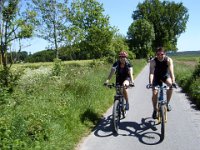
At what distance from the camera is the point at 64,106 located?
9.80 meters

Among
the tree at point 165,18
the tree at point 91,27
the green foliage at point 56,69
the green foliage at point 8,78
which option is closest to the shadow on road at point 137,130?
the green foliage at point 8,78

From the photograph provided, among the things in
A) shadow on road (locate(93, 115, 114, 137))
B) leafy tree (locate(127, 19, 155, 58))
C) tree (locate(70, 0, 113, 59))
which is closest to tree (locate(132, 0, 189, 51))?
leafy tree (locate(127, 19, 155, 58))

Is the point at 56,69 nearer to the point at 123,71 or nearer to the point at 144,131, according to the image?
the point at 123,71

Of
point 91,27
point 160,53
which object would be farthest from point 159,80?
point 91,27

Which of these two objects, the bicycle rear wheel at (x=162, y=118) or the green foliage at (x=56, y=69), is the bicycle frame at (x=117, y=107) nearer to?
the bicycle rear wheel at (x=162, y=118)

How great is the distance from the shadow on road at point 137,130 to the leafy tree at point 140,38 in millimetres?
68139

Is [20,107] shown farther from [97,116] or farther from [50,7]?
[50,7]

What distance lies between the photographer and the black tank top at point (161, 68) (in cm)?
929

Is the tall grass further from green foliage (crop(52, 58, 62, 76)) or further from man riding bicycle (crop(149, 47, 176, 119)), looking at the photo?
green foliage (crop(52, 58, 62, 76))

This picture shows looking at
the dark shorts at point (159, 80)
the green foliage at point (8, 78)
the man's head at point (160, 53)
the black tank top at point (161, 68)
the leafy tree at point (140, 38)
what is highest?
the leafy tree at point (140, 38)

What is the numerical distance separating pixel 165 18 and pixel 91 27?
4852cm

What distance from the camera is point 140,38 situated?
259 feet

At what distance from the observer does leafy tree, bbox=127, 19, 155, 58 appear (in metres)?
77.6

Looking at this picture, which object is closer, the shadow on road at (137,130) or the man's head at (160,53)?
the shadow on road at (137,130)
